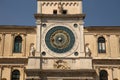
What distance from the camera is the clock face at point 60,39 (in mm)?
31703

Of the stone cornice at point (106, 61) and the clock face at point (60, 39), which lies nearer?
the clock face at point (60, 39)

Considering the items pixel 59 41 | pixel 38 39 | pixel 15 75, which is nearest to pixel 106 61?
pixel 59 41

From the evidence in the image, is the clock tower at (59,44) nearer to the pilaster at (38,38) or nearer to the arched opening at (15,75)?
the pilaster at (38,38)

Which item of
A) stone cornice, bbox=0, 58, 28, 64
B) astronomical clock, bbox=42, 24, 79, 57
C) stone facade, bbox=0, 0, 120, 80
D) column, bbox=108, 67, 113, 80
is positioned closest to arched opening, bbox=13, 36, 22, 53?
stone facade, bbox=0, 0, 120, 80

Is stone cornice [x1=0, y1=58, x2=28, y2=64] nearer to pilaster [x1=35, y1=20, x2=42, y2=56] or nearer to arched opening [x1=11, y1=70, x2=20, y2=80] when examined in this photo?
arched opening [x1=11, y1=70, x2=20, y2=80]

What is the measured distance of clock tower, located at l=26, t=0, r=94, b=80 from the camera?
30.2 metres

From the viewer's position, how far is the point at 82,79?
29953mm

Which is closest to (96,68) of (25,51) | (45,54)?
(45,54)

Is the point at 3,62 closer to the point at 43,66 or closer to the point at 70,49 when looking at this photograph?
the point at 43,66

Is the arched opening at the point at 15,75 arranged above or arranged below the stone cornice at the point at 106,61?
below

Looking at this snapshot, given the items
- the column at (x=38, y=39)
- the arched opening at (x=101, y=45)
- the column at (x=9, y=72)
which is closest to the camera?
the column at (x=9, y=72)

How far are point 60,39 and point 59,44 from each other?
1.65ft

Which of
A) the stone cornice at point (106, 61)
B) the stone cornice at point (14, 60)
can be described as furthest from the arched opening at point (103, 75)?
the stone cornice at point (14, 60)

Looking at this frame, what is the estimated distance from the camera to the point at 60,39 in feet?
105
